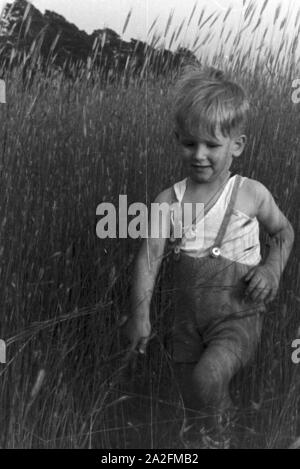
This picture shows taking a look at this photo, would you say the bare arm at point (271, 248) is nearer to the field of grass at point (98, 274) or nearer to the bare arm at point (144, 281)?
the field of grass at point (98, 274)

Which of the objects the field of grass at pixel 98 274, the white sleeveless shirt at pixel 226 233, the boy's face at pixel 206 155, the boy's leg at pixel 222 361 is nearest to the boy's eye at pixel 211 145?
the boy's face at pixel 206 155

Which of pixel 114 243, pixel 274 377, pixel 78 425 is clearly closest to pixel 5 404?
pixel 78 425

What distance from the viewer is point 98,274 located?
2.16 metres

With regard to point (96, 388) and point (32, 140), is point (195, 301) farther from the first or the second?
point (32, 140)

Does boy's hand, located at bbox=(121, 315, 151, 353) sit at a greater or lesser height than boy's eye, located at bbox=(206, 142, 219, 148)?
lesser

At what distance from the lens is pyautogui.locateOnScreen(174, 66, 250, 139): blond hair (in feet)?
6.78

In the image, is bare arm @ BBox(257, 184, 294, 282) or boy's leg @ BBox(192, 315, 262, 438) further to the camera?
bare arm @ BBox(257, 184, 294, 282)

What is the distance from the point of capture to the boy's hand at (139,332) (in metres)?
2.04

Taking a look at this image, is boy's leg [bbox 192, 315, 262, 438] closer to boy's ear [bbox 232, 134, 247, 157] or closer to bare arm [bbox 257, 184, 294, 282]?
bare arm [bbox 257, 184, 294, 282]

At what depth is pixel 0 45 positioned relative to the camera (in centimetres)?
241

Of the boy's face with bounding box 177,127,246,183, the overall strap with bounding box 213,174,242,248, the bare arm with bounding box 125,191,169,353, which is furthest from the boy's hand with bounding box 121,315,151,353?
the boy's face with bounding box 177,127,246,183

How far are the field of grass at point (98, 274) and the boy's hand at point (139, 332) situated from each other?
5 centimetres

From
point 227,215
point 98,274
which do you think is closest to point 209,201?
point 227,215

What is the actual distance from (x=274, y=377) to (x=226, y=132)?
591mm
